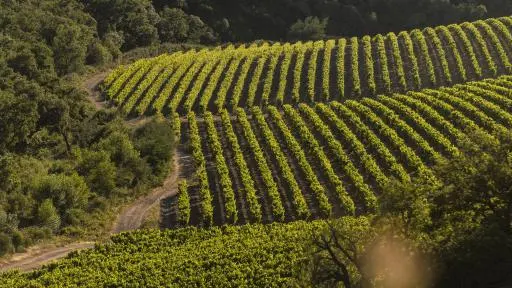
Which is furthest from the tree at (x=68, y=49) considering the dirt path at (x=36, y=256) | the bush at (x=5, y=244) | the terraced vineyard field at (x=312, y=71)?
the bush at (x=5, y=244)

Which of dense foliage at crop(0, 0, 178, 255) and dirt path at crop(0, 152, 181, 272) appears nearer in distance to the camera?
dirt path at crop(0, 152, 181, 272)

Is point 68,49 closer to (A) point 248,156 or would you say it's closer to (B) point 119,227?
(A) point 248,156

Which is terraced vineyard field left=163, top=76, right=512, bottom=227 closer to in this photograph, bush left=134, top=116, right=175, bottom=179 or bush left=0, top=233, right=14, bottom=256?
bush left=134, top=116, right=175, bottom=179

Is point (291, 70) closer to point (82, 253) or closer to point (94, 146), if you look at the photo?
point (94, 146)

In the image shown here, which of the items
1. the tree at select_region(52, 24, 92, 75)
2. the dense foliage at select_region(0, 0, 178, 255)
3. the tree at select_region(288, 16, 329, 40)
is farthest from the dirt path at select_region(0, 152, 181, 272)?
the tree at select_region(288, 16, 329, 40)

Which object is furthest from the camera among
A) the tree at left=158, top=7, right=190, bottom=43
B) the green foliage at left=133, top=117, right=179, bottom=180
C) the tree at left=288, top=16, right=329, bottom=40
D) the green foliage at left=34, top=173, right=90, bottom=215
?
the tree at left=288, top=16, right=329, bottom=40

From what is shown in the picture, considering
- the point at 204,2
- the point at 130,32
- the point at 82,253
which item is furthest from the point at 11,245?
the point at 204,2
